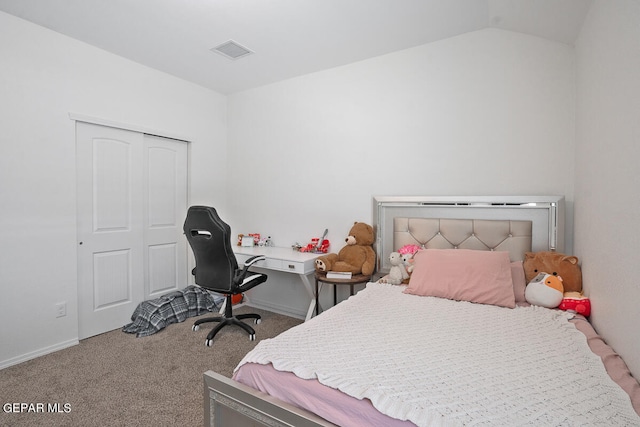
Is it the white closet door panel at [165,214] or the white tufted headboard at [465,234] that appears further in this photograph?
the white closet door panel at [165,214]

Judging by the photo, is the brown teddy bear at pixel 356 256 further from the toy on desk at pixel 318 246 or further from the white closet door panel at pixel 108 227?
the white closet door panel at pixel 108 227

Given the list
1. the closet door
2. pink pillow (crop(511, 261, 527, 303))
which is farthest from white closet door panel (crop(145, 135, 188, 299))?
pink pillow (crop(511, 261, 527, 303))

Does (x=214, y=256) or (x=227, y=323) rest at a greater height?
(x=214, y=256)

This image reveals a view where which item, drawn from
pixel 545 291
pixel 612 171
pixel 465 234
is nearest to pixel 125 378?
pixel 465 234

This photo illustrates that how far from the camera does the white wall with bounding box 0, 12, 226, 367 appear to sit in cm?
248

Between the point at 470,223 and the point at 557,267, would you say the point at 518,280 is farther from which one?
the point at 470,223

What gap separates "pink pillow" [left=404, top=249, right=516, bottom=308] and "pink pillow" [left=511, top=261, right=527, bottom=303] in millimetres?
106

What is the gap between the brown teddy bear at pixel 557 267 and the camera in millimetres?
2039

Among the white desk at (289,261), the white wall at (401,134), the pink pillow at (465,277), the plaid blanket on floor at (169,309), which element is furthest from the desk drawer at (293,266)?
the plaid blanket on floor at (169,309)

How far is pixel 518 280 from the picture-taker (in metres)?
2.19

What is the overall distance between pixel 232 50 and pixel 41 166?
1.89 m

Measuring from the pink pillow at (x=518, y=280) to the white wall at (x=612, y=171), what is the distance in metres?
0.33

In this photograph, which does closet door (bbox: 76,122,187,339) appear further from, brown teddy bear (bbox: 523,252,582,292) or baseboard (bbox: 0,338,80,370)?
brown teddy bear (bbox: 523,252,582,292)

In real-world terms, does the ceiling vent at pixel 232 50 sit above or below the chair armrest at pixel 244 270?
above
